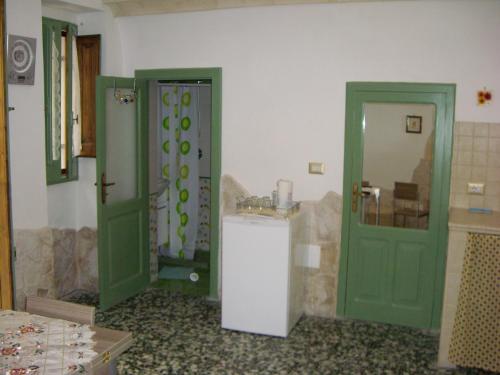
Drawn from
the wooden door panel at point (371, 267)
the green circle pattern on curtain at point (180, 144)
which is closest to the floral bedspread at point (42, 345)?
the wooden door panel at point (371, 267)

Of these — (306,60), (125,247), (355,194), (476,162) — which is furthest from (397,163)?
(125,247)

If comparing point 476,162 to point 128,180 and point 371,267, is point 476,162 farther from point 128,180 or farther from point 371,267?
point 128,180

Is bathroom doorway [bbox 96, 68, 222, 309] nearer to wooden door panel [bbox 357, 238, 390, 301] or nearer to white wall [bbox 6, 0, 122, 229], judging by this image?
white wall [bbox 6, 0, 122, 229]

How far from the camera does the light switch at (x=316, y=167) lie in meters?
4.59

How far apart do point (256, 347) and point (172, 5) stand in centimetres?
296

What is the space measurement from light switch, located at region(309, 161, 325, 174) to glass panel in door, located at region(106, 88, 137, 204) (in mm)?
1673

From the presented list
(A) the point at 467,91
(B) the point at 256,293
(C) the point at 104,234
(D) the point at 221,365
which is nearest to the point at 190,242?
(C) the point at 104,234

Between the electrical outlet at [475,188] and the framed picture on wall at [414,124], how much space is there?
568mm

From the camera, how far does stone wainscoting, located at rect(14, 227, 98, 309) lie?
4102 millimetres

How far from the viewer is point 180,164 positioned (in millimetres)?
6297

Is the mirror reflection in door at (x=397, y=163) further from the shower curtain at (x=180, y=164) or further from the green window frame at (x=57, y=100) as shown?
the green window frame at (x=57, y=100)

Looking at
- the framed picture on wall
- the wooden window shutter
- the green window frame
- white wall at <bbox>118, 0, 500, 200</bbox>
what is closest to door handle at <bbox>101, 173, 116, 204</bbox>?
the wooden window shutter

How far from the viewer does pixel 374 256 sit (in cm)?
452

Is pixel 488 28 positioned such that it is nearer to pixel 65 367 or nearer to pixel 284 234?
pixel 284 234
